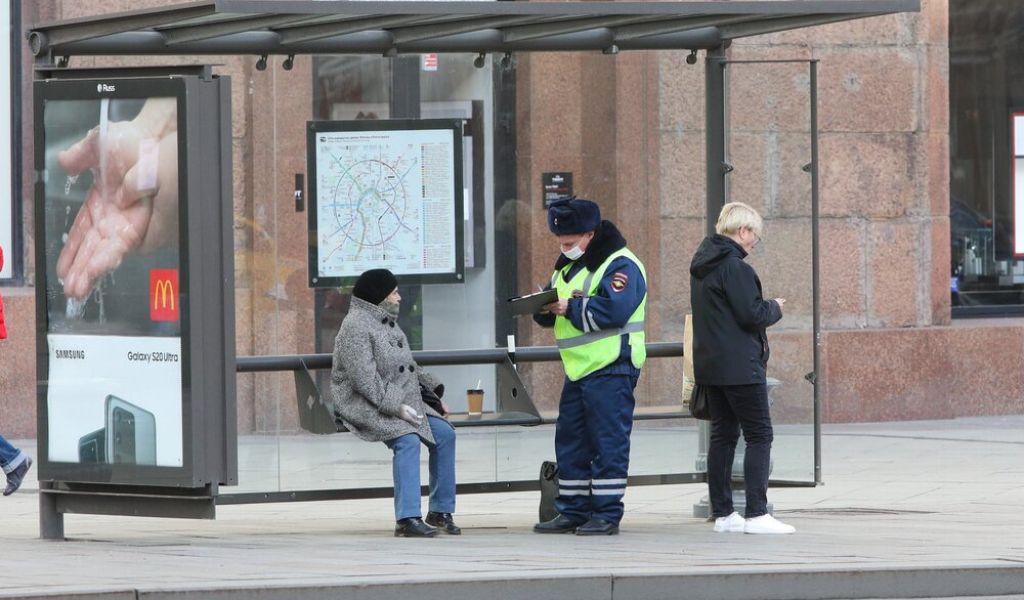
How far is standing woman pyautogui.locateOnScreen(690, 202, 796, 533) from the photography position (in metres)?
8.38

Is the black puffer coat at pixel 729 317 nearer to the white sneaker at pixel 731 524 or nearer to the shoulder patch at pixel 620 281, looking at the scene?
the shoulder patch at pixel 620 281

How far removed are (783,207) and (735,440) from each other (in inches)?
53.7

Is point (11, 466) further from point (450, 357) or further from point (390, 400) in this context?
point (390, 400)

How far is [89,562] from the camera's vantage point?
24.8 ft

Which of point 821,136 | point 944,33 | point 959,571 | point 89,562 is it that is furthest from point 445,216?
point 944,33

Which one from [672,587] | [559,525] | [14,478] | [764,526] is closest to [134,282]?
[559,525]

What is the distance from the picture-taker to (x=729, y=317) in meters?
8.41

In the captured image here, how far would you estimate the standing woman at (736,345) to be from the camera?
838 centimetres

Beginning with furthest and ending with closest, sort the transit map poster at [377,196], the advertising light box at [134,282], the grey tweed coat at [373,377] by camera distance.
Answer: the transit map poster at [377,196], the grey tweed coat at [373,377], the advertising light box at [134,282]

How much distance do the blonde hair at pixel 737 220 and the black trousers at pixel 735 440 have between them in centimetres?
73

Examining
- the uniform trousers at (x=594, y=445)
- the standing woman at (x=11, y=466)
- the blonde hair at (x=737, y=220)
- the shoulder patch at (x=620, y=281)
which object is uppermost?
the blonde hair at (x=737, y=220)

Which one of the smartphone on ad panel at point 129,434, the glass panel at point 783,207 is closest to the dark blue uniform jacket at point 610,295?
the glass panel at point 783,207

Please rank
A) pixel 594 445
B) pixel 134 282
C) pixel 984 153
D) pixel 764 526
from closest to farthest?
pixel 134 282 → pixel 594 445 → pixel 764 526 → pixel 984 153

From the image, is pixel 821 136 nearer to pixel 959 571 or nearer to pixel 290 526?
pixel 290 526
